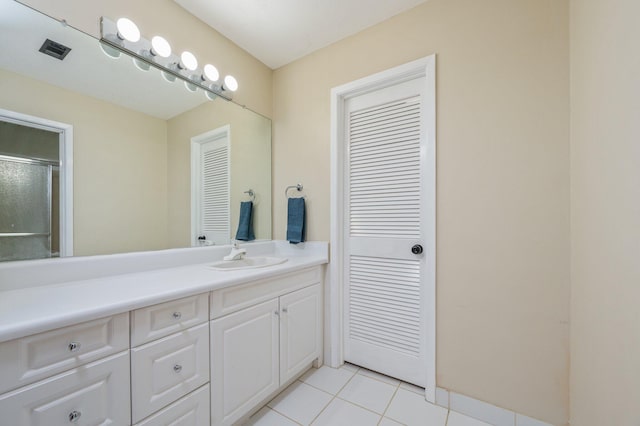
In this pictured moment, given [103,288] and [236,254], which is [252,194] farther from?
[103,288]

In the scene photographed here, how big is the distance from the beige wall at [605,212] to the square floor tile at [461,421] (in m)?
0.41

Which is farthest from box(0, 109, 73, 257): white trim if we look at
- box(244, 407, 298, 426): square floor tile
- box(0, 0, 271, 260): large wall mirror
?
box(244, 407, 298, 426): square floor tile

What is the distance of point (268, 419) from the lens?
1.38 metres

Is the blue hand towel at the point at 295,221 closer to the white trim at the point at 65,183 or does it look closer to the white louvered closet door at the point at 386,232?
the white louvered closet door at the point at 386,232

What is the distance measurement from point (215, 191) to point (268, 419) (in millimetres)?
1447

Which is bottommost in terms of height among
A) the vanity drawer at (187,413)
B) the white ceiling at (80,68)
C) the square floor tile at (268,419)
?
the square floor tile at (268,419)

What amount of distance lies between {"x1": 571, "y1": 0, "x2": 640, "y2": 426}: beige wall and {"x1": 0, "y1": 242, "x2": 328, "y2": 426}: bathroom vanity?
1349 millimetres

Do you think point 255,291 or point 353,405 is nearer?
point 255,291

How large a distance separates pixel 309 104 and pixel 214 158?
2.80 ft

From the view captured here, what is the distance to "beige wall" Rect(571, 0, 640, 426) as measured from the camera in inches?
28.9

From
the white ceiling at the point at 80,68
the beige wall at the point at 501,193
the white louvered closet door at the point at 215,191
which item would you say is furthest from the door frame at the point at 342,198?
the white ceiling at the point at 80,68

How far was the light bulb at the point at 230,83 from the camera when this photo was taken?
1.82m

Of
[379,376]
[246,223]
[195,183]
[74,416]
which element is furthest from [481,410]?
[195,183]

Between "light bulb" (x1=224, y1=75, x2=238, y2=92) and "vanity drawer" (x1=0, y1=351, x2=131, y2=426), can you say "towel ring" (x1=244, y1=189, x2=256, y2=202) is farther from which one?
"vanity drawer" (x1=0, y1=351, x2=131, y2=426)
